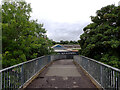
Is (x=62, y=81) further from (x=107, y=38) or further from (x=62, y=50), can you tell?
(x=62, y=50)

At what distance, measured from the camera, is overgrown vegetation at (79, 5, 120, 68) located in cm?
1188

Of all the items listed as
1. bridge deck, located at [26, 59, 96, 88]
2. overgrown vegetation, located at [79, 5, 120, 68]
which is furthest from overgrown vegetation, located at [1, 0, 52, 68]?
overgrown vegetation, located at [79, 5, 120, 68]

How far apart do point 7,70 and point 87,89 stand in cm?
292

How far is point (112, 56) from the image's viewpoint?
1198 centimetres

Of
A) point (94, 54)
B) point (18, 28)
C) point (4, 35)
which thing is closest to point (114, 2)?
point (94, 54)

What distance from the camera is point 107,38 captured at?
41.6 ft

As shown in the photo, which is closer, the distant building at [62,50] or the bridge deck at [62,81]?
the bridge deck at [62,81]

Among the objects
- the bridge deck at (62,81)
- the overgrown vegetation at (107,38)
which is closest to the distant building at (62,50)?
the overgrown vegetation at (107,38)

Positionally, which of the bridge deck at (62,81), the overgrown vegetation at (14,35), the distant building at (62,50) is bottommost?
the bridge deck at (62,81)

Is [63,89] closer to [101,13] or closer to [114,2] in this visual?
[101,13]

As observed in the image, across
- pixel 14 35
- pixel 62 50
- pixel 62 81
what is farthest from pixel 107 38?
pixel 62 50

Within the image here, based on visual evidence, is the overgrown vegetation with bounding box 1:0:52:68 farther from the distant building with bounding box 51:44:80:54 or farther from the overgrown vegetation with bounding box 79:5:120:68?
the distant building with bounding box 51:44:80:54

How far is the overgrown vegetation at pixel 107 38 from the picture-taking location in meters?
11.9

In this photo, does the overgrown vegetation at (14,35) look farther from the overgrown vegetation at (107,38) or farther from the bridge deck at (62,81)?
the overgrown vegetation at (107,38)
